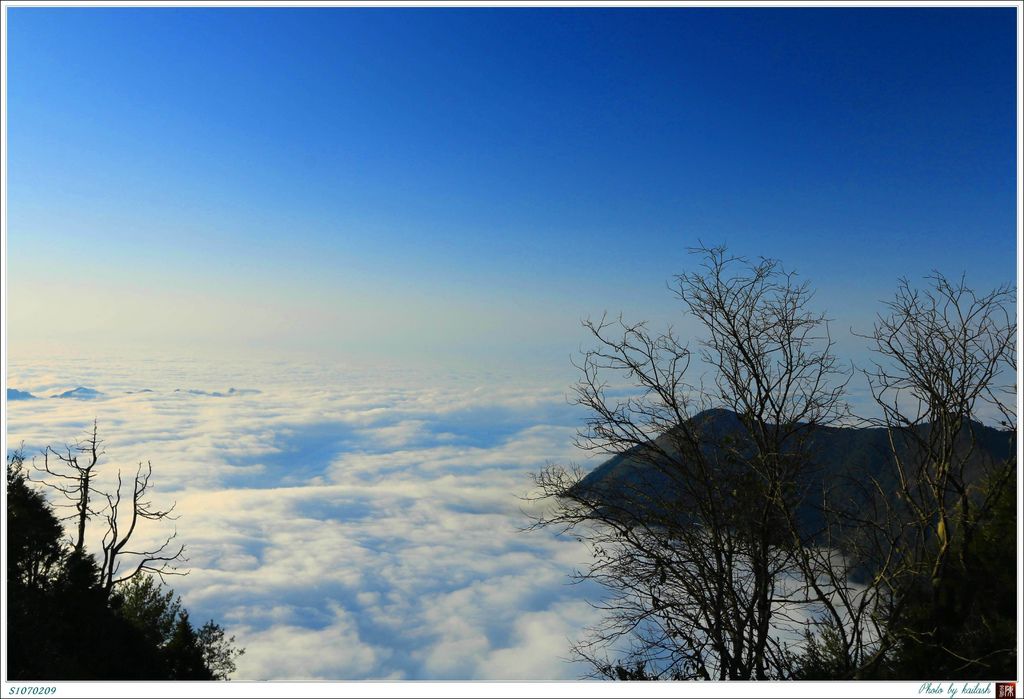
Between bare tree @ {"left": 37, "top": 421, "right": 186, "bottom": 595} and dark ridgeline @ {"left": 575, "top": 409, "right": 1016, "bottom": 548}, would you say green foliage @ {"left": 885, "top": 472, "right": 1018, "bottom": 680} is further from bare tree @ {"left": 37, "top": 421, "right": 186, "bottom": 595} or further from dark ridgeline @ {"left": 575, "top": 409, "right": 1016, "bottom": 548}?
bare tree @ {"left": 37, "top": 421, "right": 186, "bottom": 595}

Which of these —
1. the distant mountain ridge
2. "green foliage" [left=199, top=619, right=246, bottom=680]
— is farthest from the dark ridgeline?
"green foliage" [left=199, top=619, right=246, bottom=680]

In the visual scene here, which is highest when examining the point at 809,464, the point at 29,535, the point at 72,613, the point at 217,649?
the point at 809,464

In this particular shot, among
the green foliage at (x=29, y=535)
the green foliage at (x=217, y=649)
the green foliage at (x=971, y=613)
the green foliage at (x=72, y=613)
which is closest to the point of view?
the green foliage at (x=971, y=613)

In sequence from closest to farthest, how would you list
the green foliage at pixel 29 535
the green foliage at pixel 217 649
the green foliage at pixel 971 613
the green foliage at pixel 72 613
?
the green foliage at pixel 971 613
the green foliage at pixel 72 613
the green foliage at pixel 29 535
the green foliage at pixel 217 649

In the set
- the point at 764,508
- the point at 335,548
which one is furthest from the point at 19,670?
the point at 764,508

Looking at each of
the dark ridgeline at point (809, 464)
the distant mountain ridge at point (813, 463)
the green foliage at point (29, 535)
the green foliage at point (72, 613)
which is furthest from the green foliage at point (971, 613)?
the green foliage at point (29, 535)

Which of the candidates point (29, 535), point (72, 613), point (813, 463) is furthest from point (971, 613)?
point (29, 535)

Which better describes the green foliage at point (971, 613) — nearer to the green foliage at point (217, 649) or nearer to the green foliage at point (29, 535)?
the green foliage at point (217, 649)

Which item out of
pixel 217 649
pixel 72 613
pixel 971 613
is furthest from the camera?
pixel 217 649

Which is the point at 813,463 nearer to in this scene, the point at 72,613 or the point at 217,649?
the point at 72,613
